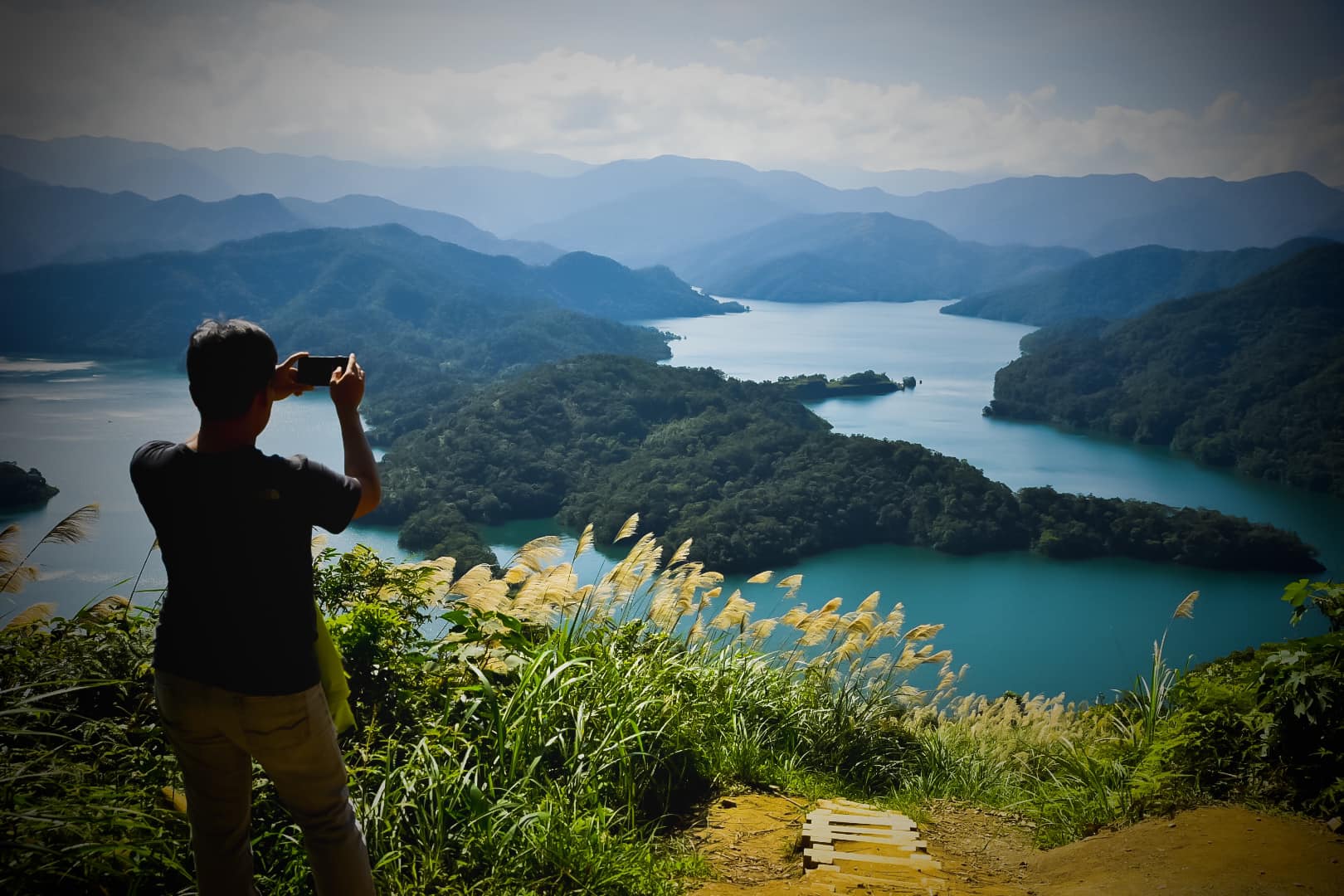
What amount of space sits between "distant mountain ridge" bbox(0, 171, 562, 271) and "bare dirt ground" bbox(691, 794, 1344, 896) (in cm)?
6408

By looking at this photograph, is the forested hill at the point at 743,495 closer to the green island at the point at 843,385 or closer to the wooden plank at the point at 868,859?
the green island at the point at 843,385

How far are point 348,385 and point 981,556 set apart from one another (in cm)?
4590

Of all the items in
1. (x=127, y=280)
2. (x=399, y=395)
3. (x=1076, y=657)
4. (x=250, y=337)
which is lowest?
(x=1076, y=657)

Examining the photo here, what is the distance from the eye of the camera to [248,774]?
6.13ft

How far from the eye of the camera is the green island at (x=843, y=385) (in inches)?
2916

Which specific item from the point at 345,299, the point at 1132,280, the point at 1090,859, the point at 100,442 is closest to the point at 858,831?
the point at 1090,859

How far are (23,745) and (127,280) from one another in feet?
207

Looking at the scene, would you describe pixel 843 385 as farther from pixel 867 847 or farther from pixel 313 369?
pixel 313 369

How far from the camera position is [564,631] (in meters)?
3.51

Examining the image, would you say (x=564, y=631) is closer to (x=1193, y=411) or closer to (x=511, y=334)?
(x=1193, y=411)

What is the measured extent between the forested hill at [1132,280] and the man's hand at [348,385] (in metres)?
107

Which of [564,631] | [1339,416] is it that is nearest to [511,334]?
[1339,416]

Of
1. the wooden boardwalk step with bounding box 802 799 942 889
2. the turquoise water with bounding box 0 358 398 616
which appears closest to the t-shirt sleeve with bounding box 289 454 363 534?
the wooden boardwalk step with bounding box 802 799 942 889

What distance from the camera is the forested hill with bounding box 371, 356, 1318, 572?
4253cm
